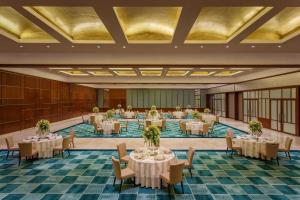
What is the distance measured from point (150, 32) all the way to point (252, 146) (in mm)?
5509

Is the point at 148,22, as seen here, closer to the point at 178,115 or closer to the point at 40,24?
the point at 40,24

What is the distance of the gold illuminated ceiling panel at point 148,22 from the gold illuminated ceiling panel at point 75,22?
78cm

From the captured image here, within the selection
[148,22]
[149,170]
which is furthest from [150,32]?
[149,170]

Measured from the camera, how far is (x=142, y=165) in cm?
507

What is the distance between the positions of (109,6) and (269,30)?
17.9 ft

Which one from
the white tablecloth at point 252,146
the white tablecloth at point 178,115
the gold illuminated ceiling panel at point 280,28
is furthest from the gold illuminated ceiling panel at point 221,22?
the white tablecloth at point 178,115

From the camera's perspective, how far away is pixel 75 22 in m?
6.36

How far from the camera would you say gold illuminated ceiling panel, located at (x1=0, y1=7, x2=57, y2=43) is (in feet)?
18.8

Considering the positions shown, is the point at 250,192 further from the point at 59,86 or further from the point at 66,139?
the point at 59,86

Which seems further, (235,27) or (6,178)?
(235,27)

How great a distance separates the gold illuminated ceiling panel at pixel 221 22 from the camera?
5375 mm

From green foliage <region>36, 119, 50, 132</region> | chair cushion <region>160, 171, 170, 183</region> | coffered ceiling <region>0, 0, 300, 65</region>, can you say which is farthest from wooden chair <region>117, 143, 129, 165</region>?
green foliage <region>36, 119, 50, 132</region>

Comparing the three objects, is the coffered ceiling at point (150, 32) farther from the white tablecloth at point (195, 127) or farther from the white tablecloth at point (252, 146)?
the white tablecloth at point (195, 127)

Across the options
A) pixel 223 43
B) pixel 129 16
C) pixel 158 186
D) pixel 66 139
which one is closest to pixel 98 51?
pixel 129 16
